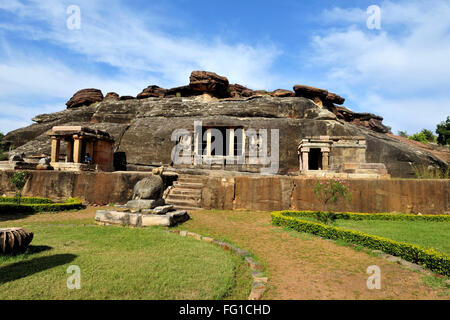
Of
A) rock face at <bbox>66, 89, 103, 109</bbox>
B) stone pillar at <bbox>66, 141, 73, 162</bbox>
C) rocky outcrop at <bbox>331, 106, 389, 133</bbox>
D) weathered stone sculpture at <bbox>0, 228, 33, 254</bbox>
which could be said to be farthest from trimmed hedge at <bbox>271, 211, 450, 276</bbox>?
rock face at <bbox>66, 89, 103, 109</bbox>

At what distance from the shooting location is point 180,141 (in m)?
20.9

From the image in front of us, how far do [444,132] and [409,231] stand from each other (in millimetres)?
37942

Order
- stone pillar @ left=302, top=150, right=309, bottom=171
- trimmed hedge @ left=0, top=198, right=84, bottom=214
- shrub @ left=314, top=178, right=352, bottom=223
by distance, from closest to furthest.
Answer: shrub @ left=314, top=178, right=352, bottom=223 → trimmed hedge @ left=0, top=198, right=84, bottom=214 → stone pillar @ left=302, top=150, right=309, bottom=171

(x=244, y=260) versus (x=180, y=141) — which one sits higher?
(x=180, y=141)

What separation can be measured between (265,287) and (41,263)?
3444 millimetres

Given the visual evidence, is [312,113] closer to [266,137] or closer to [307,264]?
[266,137]

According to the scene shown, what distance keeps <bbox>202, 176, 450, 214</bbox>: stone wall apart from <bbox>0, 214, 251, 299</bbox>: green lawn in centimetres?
468

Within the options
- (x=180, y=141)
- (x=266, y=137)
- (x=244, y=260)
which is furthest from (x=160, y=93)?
(x=244, y=260)

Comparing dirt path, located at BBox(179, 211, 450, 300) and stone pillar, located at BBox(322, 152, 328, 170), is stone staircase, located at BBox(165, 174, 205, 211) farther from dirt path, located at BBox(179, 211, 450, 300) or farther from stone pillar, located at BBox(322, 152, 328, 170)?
stone pillar, located at BBox(322, 152, 328, 170)

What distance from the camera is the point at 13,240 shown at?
13.7 ft

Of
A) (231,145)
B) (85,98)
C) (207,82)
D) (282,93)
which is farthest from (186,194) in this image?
(85,98)

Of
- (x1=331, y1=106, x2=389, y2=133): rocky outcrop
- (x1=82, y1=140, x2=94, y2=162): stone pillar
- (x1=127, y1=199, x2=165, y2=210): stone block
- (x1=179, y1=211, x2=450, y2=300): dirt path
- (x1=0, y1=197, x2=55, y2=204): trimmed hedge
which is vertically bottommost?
(x1=179, y1=211, x2=450, y2=300): dirt path

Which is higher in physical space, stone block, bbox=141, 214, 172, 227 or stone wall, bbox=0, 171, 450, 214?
stone wall, bbox=0, 171, 450, 214

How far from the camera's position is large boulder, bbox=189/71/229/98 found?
28219 mm
